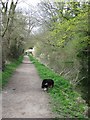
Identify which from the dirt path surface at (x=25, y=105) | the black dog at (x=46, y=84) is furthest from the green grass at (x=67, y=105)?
the black dog at (x=46, y=84)

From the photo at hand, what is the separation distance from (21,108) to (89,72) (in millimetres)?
4984

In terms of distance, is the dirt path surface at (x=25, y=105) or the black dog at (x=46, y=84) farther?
the black dog at (x=46, y=84)

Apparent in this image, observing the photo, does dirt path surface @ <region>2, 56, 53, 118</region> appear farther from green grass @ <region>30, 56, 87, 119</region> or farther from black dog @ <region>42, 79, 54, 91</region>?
black dog @ <region>42, 79, 54, 91</region>

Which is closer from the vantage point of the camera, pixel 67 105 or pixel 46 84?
pixel 67 105

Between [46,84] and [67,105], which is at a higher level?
[46,84]

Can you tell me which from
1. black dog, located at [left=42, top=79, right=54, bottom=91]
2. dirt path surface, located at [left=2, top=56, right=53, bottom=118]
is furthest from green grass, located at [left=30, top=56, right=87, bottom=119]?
black dog, located at [left=42, top=79, right=54, bottom=91]

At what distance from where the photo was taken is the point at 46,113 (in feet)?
33.0

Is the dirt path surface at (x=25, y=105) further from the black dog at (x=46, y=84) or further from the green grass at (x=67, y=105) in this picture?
the black dog at (x=46, y=84)

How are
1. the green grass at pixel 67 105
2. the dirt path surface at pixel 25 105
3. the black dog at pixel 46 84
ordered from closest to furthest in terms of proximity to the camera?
1. the dirt path surface at pixel 25 105
2. the green grass at pixel 67 105
3. the black dog at pixel 46 84

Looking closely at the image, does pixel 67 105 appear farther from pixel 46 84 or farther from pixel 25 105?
pixel 46 84

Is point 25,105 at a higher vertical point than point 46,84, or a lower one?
lower

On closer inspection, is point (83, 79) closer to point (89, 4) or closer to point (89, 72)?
point (89, 72)

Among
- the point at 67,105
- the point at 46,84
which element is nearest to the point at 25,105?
the point at 67,105

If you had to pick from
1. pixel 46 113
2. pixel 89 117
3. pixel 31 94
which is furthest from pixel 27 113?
pixel 31 94
